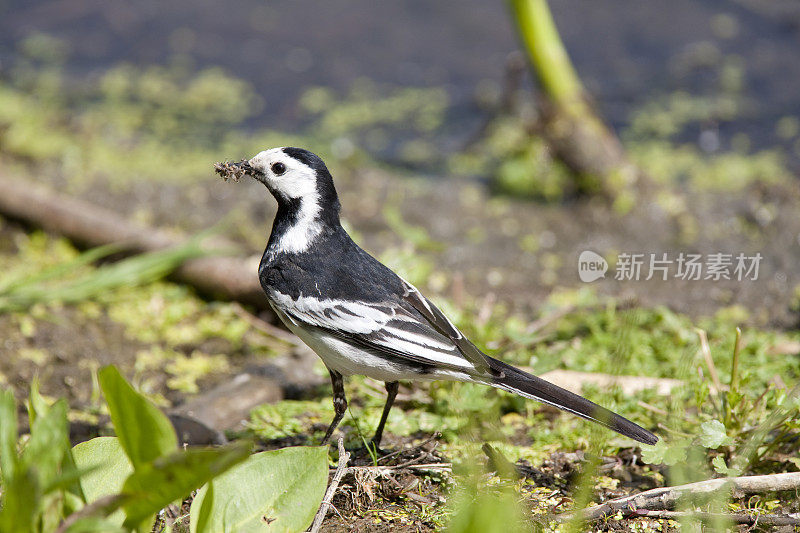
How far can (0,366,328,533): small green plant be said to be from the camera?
191 centimetres

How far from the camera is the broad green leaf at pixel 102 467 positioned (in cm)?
233

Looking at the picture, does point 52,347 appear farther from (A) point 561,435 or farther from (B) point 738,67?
(B) point 738,67

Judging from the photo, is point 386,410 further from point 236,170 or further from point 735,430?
point 735,430

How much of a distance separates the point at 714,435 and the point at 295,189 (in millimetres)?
1787

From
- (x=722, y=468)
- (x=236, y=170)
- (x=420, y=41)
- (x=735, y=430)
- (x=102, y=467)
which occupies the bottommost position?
(x=102, y=467)

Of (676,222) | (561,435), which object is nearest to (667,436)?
(561,435)

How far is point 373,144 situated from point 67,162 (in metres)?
2.66

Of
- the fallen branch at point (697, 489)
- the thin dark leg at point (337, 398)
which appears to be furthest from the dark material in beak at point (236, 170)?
the fallen branch at point (697, 489)

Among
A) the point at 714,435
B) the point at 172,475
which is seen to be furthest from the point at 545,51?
the point at 172,475

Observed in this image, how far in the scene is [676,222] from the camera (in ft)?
19.2

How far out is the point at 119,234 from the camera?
526 centimetres

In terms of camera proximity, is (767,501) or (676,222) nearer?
(767,501)

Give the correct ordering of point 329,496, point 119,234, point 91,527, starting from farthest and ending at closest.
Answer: point 119,234, point 329,496, point 91,527

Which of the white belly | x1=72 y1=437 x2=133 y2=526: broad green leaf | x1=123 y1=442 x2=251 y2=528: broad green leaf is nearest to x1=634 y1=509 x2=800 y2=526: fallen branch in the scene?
the white belly
